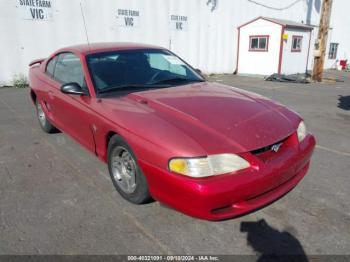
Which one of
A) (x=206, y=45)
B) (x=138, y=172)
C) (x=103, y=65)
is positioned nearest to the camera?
(x=138, y=172)

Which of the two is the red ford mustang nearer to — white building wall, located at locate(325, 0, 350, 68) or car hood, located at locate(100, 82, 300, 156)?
car hood, located at locate(100, 82, 300, 156)

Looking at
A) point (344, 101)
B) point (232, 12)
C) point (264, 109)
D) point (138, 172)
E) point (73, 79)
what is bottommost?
point (344, 101)

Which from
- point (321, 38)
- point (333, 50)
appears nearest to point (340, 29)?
point (333, 50)

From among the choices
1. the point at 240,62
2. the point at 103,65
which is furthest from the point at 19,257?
the point at 240,62

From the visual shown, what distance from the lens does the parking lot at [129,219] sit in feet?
7.75

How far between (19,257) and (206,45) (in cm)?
1486

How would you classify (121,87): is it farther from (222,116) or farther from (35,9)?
(35,9)

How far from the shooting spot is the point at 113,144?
9.61ft

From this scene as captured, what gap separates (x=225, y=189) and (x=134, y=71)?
1.97m

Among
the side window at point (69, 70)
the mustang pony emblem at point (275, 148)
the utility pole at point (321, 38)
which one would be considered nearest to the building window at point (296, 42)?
the utility pole at point (321, 38)

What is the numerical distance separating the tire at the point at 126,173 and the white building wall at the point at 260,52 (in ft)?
47.9

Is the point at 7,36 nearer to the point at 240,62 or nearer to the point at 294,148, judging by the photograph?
the point at 294,148

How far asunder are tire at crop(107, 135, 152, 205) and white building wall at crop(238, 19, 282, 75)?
14.6 meters

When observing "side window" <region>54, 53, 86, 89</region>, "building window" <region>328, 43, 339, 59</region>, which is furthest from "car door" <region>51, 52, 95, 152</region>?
"building window" <region>328, 43, 339, 59</region>
